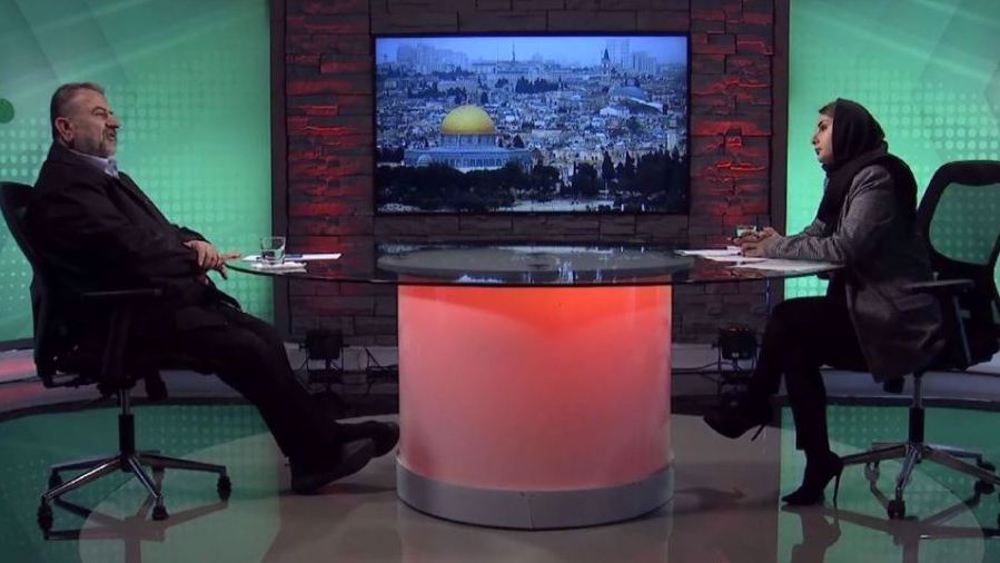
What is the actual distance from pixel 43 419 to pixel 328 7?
257 centimetres

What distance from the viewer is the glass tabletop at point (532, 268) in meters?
2.56

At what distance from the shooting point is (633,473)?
3.05 metres

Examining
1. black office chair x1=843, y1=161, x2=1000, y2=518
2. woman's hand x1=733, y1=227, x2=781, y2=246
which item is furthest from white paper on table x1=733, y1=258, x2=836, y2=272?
black office chair x1=843, y1=161, x2=1000, y2=518

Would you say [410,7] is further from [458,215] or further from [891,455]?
[891,455]

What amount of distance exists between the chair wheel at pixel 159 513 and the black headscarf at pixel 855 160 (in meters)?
2.17

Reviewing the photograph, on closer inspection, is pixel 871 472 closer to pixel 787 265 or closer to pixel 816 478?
pixel 816 478

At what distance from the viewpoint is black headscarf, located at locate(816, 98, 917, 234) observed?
3184 millimetres

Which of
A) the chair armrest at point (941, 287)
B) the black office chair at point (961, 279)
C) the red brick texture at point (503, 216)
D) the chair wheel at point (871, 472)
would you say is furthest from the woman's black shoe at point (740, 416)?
the red brick texture at point (503, 216)

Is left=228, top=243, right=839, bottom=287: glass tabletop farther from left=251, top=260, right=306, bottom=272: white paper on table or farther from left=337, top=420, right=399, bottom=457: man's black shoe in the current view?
left=337, top=420, right=399, bottom=457: man's black shoe

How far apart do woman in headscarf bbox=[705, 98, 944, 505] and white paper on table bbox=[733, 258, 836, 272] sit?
4 cm

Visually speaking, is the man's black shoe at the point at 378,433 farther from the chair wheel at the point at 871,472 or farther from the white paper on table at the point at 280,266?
the chair wheel at the point at 871,472

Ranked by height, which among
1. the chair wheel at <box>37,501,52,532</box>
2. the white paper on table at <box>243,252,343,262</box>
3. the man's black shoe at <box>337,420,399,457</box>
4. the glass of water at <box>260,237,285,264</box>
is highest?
the glass of water at <box>260,237,285,264</box>

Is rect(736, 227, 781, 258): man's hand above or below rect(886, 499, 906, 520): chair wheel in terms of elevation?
above

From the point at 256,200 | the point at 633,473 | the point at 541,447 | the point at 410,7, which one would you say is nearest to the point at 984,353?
the point at 633,473
